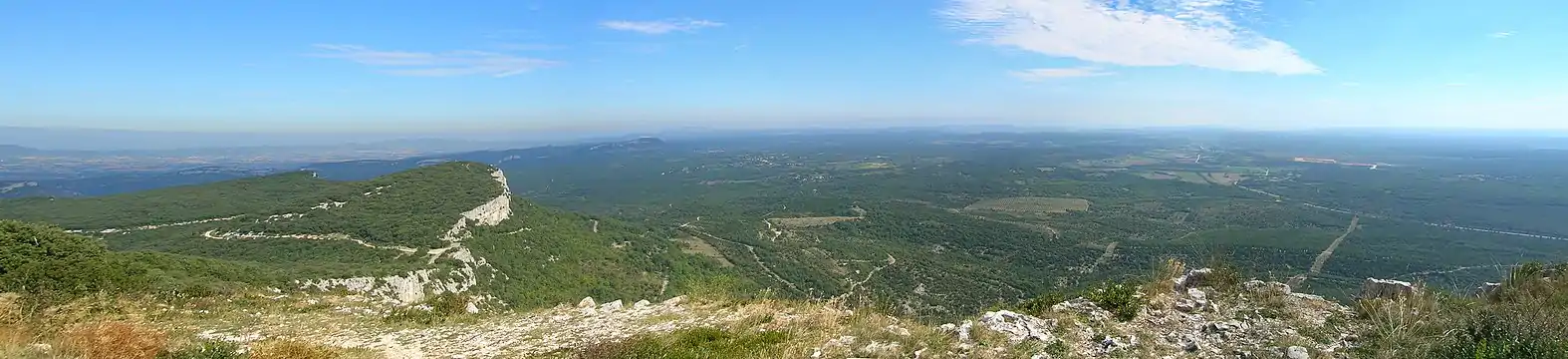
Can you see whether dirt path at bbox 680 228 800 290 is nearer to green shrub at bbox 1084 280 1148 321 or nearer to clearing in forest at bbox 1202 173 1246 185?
green shrub at bbox 1084 280 1148 321

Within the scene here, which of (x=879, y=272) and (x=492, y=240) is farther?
(x=879, y=272)

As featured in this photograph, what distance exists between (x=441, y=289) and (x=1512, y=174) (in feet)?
653

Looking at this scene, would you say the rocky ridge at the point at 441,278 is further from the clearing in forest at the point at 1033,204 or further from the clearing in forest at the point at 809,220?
the clearing in forest at the point at 1033,204

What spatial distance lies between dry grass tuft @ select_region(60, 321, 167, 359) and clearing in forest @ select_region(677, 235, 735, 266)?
42994 mm

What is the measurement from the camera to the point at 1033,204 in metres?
101

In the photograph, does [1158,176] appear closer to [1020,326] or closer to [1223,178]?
[1223,178]

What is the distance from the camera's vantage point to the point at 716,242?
59.8 metres

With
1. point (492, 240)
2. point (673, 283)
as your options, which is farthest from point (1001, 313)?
point (492, 240)

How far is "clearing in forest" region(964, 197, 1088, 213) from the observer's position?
311 feet

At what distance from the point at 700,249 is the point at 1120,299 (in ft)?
158

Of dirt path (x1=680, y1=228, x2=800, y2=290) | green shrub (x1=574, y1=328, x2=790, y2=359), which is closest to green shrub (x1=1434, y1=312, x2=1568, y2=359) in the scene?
green shrub (x1=574, y1=328, x2=790, y2=359)

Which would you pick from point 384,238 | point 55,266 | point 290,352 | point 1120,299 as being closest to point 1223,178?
point 1120,299

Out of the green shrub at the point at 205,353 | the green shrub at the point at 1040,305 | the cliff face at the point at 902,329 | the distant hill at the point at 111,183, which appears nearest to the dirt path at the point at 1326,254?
the cliff face at the point at 902,329

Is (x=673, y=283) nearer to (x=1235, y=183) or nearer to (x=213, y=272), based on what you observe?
(x=213, y=272)
